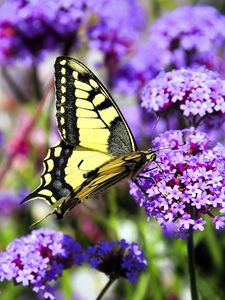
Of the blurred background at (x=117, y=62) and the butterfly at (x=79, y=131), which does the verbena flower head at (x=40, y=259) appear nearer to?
the butterfly at (x=79, y=131)

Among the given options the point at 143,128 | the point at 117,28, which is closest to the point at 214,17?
the point at 117,28

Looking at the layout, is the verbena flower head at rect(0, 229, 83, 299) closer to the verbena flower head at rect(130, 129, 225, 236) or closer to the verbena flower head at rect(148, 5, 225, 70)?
the verbena flower head at rect(130, 129, 225, 236)

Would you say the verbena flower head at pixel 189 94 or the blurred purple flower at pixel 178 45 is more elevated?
the blurred purple flower at pixel 178 45


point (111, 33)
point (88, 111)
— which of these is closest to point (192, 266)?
point (88, 111)

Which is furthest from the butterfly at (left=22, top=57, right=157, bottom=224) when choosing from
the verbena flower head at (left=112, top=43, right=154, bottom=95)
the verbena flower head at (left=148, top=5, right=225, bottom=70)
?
the verbena flower head at (left=112, top=43, right=154, bottom=95)

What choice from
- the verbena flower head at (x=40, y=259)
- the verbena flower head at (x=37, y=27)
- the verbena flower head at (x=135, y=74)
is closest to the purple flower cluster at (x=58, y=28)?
the verbena flower head at (x=37, y=27)

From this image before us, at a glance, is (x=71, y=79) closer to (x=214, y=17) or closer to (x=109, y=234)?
(x=214, y=17)

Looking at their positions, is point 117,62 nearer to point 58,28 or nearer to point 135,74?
point 135,74
